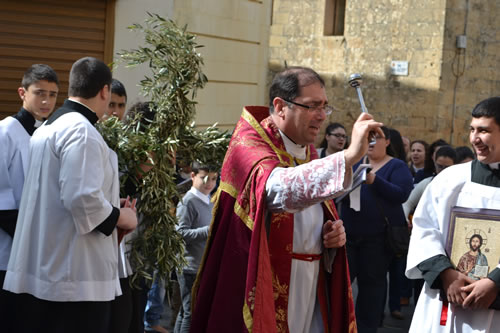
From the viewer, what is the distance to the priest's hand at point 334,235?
3959mm

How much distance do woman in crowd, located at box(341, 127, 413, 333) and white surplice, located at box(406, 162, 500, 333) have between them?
2140 millimetres

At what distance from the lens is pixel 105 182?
4066mm

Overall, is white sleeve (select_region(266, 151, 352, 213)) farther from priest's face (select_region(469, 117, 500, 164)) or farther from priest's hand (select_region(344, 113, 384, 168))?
priest's face (select_region(469, 117, 500, 164))

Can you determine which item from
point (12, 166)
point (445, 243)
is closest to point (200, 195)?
point (12, 166)

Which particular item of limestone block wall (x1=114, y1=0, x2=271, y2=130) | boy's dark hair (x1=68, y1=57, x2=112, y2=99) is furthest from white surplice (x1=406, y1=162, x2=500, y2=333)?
limestone block wall (x1=114, y1=0, x2=271, y2=130)

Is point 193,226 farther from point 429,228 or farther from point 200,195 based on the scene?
point 429,228

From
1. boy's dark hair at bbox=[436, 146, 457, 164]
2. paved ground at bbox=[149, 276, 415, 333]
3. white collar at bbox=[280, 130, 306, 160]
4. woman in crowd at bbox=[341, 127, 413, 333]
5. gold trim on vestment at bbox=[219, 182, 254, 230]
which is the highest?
white collar at bbox=[280, 130, 306, 160]

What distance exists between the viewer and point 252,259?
3662 mm

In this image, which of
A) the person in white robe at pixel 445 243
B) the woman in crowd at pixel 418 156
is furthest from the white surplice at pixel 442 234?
the woman in crowd at pixel 418 156

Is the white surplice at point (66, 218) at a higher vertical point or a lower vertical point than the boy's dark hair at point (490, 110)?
lower

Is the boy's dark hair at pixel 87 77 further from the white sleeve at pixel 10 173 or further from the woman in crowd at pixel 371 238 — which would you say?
the woman in crowd at pixel 371 238

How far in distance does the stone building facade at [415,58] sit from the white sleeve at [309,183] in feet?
51.7

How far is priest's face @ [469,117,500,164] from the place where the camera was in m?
4.30

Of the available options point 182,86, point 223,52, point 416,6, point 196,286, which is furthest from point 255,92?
point 416,6
